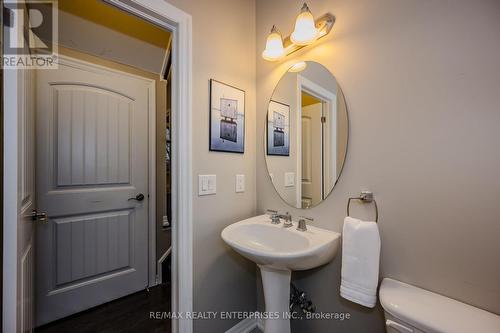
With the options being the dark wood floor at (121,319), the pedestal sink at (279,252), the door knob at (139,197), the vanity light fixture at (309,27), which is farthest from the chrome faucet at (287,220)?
the door knob at (139,197)

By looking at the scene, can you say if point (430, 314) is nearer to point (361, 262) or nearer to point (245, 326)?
point (361, 262)

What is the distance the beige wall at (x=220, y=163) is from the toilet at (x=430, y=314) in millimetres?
913

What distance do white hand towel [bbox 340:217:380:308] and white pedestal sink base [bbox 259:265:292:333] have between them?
306mm

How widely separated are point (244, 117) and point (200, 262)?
1.01m

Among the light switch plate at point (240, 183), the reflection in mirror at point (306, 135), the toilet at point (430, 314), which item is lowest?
the toilet at point (430, 314)

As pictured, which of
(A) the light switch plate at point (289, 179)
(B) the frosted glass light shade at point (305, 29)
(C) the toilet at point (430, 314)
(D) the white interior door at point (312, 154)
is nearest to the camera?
(C) the toilet at point (430, 314)

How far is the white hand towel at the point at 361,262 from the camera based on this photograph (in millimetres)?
866

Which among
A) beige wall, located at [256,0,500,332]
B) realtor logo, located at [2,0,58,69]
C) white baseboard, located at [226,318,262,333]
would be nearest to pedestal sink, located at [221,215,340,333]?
beige wall, located at [256,0,500,332]

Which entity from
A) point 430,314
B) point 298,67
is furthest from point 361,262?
point 298,67

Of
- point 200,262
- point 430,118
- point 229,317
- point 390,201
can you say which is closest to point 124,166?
point 200,262

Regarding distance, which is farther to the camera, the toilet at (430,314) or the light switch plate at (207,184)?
the light switch plate at (207,184)

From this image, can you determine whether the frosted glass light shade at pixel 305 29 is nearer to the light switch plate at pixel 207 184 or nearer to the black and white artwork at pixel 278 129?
the black and white artwork at pixel 278 129

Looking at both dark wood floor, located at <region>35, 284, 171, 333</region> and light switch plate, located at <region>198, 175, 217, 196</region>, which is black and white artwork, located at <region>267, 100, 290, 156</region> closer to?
light switch plate, located at <region>198, 175, 217, 196</region>

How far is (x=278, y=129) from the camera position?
1421 millimetres
